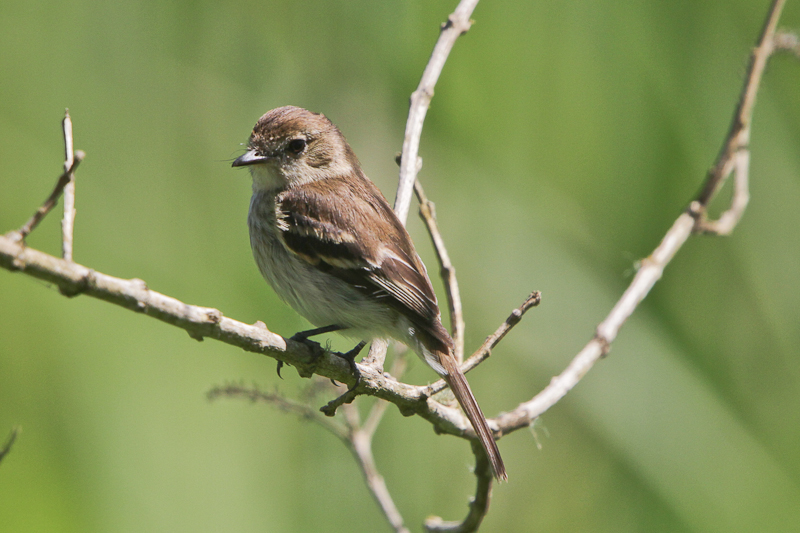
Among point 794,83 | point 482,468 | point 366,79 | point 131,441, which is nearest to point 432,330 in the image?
point 482,468

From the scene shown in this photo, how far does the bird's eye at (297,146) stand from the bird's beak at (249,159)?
0.45 feet

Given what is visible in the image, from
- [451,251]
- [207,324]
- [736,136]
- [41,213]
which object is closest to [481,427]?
[207,324]

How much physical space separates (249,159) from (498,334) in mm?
1333

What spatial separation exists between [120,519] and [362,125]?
220 centimetres

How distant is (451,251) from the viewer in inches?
140

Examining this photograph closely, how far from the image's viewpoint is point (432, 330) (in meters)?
2.42

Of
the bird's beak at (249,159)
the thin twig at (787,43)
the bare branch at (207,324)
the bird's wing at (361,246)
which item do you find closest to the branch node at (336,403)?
the bare branch at (207,324)

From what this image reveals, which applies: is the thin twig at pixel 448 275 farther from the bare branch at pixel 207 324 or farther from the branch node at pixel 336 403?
the branch node at pixel 336 403

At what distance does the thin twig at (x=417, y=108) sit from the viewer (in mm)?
2652

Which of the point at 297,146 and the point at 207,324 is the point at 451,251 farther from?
the point at 207,324

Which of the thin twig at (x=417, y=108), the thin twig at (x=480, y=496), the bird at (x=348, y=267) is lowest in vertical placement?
the thin twig at (x=480, y=496)

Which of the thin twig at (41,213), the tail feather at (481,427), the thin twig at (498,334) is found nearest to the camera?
the thin twig at (41,213)

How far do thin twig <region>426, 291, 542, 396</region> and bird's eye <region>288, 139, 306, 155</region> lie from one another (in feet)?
4.21

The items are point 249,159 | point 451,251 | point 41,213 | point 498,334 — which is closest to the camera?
point 41,213
